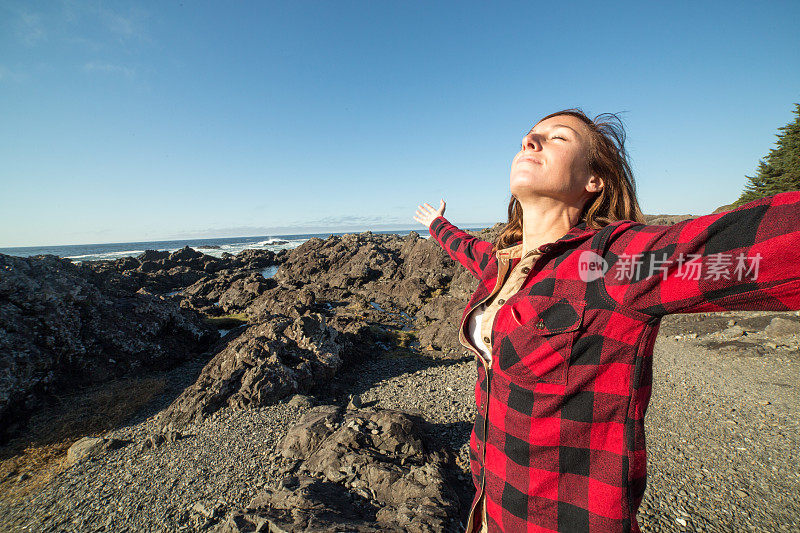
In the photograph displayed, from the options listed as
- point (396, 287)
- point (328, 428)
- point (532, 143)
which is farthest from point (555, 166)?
point (396, 287)

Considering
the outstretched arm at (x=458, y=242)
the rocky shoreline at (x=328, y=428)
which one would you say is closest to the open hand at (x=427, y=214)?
the outstretched arm at (x=458, y=242)

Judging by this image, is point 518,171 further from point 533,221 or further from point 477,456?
point 477,456

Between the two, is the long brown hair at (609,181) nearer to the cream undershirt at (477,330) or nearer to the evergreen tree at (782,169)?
the cream undershirt at (477,330)

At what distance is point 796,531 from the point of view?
4.29 metres

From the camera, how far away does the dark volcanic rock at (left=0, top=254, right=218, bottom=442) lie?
27.2ft

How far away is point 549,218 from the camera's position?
1.83 m

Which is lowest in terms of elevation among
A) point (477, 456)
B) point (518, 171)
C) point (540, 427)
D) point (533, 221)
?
point (477, 456)

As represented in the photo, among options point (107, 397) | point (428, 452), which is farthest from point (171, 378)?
Answer: point (428, 452)

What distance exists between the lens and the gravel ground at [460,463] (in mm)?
4613

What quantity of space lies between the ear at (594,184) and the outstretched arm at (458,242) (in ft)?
2.79

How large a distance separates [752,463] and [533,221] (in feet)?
24.2

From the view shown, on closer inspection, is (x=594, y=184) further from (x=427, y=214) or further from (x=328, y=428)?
(x=328, y=428)

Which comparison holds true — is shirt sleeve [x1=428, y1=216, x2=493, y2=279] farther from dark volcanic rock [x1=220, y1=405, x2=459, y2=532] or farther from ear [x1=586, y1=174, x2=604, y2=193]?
dark volcanic rock [x1=220, y1=405, x2=459, y2=532]

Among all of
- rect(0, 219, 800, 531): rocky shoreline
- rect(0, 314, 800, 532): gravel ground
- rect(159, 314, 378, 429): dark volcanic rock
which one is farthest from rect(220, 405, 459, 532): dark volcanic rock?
rect(159, 314, 378, 429): dark volcanic rock
